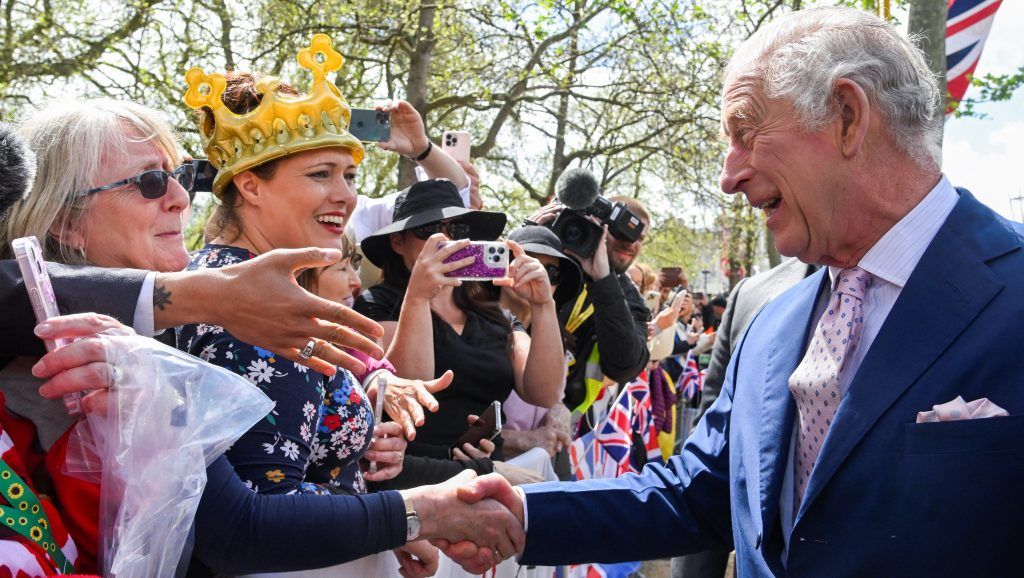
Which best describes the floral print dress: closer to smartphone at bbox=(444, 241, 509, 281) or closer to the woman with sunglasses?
the woman with sunglasses

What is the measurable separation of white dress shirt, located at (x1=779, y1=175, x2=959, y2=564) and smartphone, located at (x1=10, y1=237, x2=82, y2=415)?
1577 millimetres

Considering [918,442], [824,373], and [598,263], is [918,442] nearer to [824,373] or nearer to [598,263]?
[824,373]

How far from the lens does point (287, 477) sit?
2107 millimetres

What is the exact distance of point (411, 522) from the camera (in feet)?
7.30

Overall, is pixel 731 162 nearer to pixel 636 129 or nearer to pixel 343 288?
pixel 343 288

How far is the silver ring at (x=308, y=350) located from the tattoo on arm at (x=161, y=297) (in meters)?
0.28

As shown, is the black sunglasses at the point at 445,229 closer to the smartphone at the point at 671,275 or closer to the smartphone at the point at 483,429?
the smartphone at the point at 483,429

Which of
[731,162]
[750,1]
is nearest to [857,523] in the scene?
[731,162]

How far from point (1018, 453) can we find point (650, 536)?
3.51 feet

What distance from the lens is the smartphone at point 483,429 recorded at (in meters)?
3.31

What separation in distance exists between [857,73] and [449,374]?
156cm

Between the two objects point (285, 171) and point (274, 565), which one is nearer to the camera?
point (274, 565)

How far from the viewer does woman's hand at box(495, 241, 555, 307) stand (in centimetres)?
374

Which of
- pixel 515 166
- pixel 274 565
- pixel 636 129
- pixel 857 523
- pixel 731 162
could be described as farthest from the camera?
pixel 515 166
